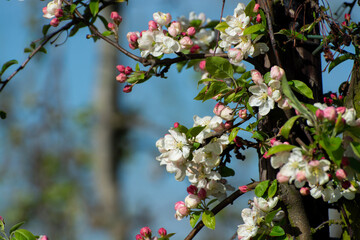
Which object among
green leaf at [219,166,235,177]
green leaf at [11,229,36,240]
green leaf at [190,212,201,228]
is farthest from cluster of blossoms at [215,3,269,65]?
green leaf at [11,229,36,240]

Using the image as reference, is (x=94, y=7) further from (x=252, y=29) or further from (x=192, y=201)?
(x=192, y=201)

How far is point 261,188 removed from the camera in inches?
39.8

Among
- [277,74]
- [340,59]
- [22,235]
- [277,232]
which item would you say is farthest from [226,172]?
[22,235]

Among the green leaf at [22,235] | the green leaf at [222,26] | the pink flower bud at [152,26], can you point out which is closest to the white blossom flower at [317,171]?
the green leaf at [222,26]

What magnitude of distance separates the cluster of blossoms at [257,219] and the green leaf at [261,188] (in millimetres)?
18

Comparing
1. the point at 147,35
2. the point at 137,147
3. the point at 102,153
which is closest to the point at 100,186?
the point at 102,153

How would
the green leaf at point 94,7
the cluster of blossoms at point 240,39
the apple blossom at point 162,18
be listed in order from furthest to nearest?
the green leaf at point 94,7 → the apple blossom at point 162,18 → the cluster of blossoms at point 240,39

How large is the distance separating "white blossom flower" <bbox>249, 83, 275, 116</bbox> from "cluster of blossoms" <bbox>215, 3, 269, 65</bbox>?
10 cm

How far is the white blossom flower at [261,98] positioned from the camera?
3.13 feet

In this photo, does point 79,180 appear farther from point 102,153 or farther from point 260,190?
point 260,190

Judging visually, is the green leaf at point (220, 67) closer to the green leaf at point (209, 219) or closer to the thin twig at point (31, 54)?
the green leaf at point (209, 219)

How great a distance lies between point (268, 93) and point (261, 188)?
0.22m

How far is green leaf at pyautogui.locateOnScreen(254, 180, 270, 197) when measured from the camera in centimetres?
101

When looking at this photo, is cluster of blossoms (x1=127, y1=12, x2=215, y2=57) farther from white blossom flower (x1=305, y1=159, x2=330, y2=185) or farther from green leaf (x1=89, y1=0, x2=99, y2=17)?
white blossom flower (x1=305, y1=159, x2=330, y2=185)
